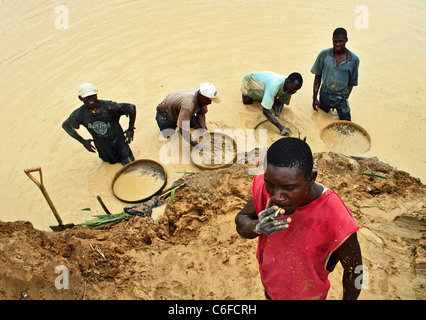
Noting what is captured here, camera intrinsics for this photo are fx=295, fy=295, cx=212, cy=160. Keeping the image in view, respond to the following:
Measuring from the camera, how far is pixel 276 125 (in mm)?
4312

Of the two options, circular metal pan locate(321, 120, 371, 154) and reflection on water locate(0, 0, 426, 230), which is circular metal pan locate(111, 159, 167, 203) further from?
circular metal pan locate(321, 120, 371, 154)

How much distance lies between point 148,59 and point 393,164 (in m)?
4.87

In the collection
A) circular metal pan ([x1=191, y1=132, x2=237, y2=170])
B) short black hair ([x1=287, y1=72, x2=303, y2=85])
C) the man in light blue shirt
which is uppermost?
short black hair ([x1=287, y1=72, x2=303, y2=85])

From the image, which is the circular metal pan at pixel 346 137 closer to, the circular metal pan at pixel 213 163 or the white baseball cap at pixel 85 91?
the circular metal pan at pixel 213 163

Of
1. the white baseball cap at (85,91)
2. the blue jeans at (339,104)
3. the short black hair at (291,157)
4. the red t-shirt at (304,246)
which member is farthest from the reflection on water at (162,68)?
the short black hair at (291,157)

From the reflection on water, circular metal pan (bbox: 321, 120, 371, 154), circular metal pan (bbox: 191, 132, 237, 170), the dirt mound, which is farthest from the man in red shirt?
circular metal pan (bbox: 321, 120, 371, 154)

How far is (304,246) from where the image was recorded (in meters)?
1.45

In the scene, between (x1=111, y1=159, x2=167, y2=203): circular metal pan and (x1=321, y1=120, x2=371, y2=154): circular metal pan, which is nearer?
(x1=111, y1=159, x2=167, y2=203): circular metal pan

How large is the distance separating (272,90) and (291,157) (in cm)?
327

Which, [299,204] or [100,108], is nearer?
[299,204]

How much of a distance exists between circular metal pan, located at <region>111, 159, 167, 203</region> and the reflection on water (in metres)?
0.19

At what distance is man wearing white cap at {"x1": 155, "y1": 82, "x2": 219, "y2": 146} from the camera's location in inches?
148
